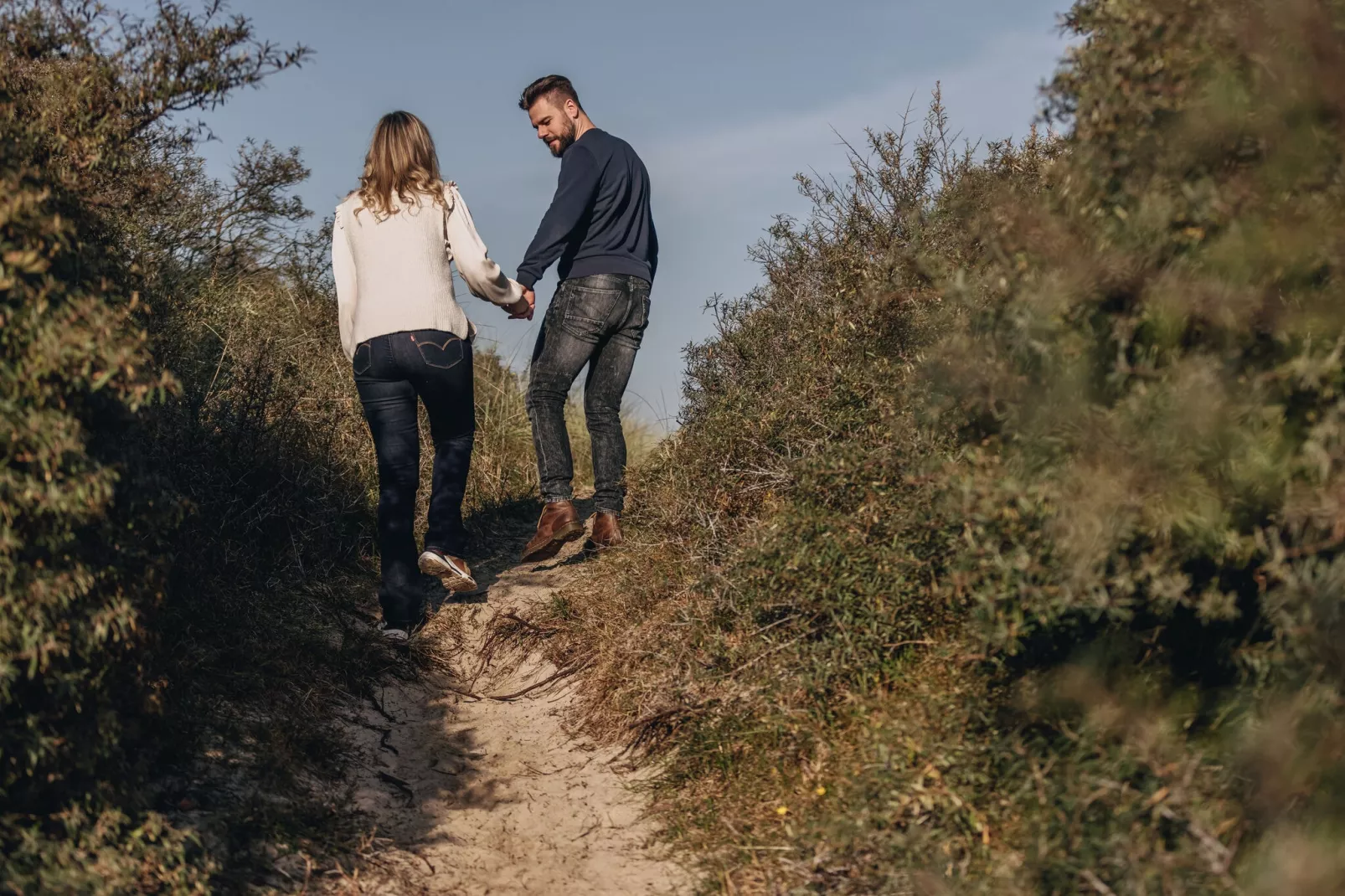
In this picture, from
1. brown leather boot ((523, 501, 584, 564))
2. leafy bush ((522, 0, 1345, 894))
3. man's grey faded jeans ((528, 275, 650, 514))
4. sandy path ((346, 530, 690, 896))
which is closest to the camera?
leafy bush ((522, 0, 1345, 894))

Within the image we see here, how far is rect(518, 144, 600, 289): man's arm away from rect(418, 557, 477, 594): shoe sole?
1440 mm

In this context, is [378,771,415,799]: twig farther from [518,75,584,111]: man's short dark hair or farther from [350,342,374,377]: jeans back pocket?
[518,75,584,111]: man's short dark hair

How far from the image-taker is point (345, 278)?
558cm

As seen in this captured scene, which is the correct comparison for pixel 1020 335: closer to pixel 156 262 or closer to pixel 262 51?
pixel 262 51

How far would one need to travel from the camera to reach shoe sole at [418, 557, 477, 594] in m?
5.91

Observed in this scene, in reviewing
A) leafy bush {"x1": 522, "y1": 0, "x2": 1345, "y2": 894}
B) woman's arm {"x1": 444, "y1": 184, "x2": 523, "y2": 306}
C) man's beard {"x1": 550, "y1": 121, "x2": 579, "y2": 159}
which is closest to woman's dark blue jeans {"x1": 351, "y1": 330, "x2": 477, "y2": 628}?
woman's arm {"x1": 444, "y1": 184, "x2": 523, "y2": 306}

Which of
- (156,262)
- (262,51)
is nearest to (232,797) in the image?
(262,51)

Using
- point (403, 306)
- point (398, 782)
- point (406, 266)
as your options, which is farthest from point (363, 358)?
point (398, 782)

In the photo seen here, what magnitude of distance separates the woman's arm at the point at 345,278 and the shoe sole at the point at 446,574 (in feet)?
3.51

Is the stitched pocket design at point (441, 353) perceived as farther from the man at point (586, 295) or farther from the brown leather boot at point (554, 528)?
the brown leather boot at point (554, 528)

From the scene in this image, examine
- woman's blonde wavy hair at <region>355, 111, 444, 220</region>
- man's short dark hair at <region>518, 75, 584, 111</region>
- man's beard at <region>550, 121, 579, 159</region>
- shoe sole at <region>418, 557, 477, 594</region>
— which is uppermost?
man's short dark hair at <region>518, 75, 584, 111</region>

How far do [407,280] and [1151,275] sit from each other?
347 cm

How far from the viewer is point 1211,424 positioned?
270cm

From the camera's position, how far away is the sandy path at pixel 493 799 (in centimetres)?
377
